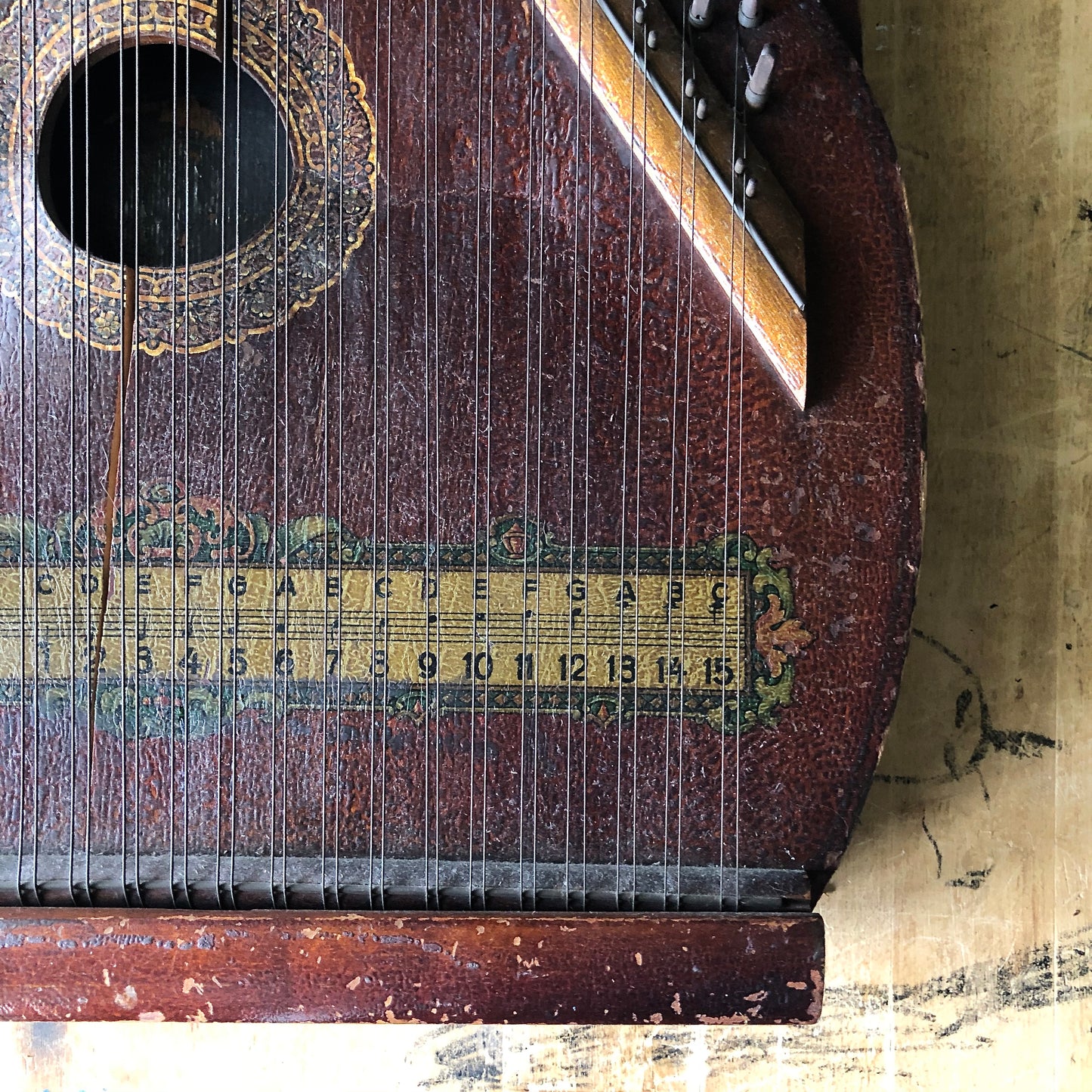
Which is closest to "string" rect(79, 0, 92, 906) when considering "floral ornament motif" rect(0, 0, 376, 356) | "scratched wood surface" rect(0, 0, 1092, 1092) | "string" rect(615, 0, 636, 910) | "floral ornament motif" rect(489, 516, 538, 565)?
"floral ornament motif" rect(0, 0, 376, 356)

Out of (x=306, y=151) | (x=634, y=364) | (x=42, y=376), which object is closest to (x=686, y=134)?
(x=634, y=364)

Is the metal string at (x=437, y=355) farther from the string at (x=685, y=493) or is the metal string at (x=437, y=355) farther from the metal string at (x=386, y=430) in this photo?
the string at (x=685, y=493)

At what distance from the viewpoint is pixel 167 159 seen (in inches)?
40.0

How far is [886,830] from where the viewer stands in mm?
1103

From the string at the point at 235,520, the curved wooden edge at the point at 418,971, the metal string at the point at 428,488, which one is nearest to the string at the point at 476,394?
the metal string at the point at 428,488

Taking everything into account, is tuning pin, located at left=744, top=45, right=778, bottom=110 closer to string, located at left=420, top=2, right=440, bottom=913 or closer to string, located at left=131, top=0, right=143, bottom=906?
string, located at left=420, top=2, right=440, bottom=913

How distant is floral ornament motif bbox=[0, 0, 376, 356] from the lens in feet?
2.96

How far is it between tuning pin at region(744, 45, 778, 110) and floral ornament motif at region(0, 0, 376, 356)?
336mm

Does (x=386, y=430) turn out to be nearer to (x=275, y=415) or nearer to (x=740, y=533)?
(x=275, y=415)

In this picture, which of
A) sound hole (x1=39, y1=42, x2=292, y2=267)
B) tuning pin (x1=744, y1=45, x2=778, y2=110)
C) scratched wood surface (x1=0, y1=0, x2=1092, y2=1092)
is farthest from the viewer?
scratched wood surface (x1=0, y1=0, x2=1092, y2=1092)

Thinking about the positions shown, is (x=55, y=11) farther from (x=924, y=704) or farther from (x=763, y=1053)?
(x=763, y=1053)

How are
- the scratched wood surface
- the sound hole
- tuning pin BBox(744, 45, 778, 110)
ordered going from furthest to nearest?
the scratched wood surface < the sound hole < tuning pin BBox(744, 45, 778, 110)

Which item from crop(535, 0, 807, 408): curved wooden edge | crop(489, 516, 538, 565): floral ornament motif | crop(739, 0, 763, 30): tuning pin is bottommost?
crop(489, 516, 538, 565): floral ornament motif

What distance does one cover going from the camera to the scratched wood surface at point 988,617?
1090mm
